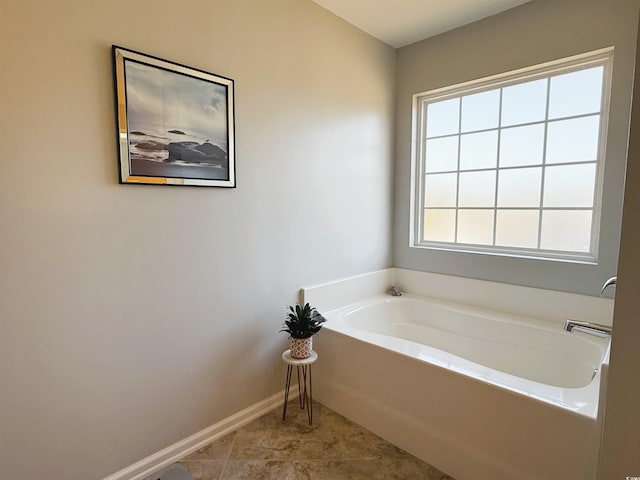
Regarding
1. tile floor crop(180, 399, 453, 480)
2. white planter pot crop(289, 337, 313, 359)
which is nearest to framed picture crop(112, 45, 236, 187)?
white planter pot crop(289, 337, 313, 359)

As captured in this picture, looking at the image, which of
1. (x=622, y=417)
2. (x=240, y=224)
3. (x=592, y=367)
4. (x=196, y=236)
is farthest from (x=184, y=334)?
(x=592, y=367)

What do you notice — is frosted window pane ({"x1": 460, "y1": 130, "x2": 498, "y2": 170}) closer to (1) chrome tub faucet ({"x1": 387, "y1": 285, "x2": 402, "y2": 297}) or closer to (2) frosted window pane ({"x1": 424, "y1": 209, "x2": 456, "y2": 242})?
(2) frosted window pane ({"x1": 424, "y1": 209, "x2": 456, "y2": 242})

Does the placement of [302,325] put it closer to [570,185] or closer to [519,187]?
[519,187]

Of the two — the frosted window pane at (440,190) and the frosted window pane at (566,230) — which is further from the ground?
the frosted window pane at (440,190)

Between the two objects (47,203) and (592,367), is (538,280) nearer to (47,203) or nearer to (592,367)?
(592,367)

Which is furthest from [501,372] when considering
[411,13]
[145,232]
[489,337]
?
[411,13]

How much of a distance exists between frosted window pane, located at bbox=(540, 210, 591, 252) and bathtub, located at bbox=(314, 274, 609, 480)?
51 cm

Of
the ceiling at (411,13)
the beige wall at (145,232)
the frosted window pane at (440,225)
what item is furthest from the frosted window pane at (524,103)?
the beige wall at (145,232)

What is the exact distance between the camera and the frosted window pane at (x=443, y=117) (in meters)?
2.65

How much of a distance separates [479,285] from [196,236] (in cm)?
200

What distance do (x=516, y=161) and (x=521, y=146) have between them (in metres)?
0.10

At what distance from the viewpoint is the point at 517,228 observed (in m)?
2.38

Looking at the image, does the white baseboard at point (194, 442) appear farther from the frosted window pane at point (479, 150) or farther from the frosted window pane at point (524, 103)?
the frosted window pane at point (524, 103)

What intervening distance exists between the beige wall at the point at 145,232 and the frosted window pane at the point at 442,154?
845 mm
